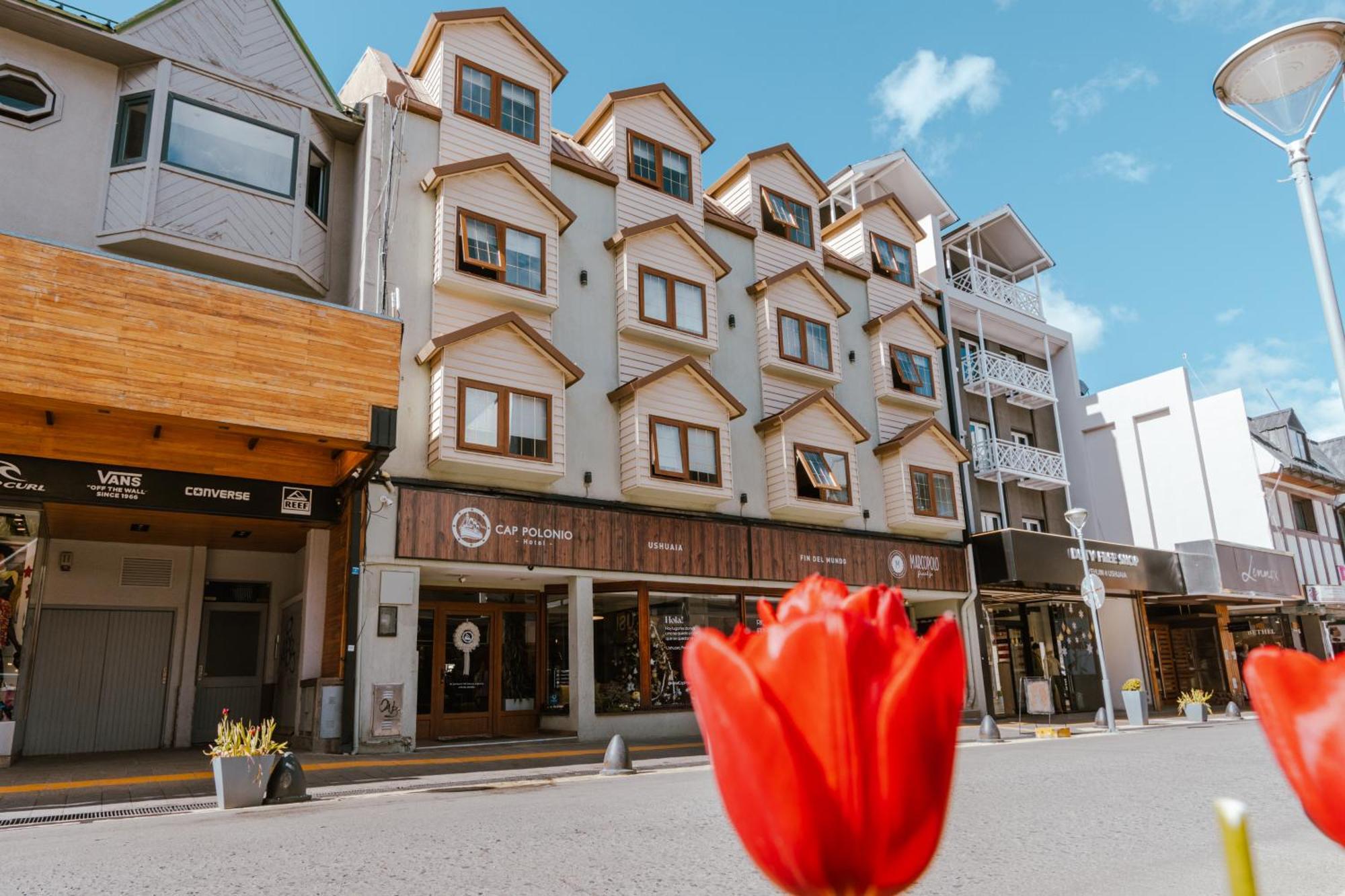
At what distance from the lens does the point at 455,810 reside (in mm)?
9047

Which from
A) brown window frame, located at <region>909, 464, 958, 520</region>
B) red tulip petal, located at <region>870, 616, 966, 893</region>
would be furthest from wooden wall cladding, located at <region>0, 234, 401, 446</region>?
brown window frame, located at <region>909, 464, 958, 520</region>

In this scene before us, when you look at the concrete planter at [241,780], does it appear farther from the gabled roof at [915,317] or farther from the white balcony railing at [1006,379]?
the white balcony railing at [1006,379]

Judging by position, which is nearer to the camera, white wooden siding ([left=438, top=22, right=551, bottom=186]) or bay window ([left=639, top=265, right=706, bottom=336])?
white wooden siding ([left=438, top=22, right=551, bottom=186])

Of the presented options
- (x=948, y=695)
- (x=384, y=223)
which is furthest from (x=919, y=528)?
(x=948, y=695)

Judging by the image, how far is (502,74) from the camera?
20.6 meters

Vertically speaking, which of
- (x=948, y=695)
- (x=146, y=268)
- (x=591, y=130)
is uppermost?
(x=591, y=130)

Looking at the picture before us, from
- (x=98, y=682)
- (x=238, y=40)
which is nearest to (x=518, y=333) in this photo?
(x=238, y=40)

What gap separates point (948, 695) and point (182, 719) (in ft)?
71.1

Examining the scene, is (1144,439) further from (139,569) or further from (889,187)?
(139,569)

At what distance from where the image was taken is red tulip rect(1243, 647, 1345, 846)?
2.52ft

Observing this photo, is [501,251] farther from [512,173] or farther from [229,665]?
[229,665]

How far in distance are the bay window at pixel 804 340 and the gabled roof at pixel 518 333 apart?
664cm

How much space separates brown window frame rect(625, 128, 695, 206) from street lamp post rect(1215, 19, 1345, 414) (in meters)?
16.7

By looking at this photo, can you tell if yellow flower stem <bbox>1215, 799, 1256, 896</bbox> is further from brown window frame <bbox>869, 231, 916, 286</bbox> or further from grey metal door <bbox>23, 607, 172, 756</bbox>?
brown window frame <bbox>869, 231, 916, 286</bbox>
